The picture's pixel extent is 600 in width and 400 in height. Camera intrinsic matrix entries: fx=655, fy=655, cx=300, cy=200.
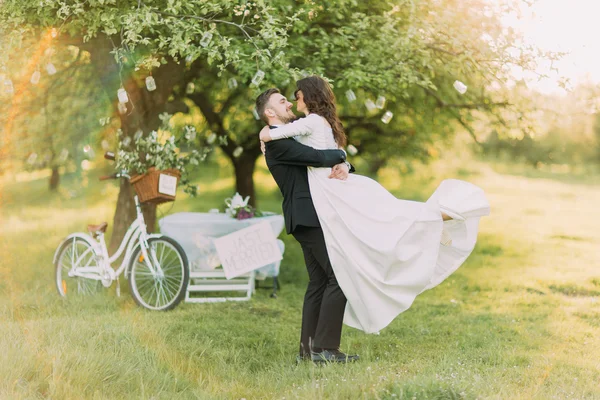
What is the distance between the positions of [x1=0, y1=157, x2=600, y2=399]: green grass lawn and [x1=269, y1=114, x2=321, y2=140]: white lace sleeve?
5.65ft

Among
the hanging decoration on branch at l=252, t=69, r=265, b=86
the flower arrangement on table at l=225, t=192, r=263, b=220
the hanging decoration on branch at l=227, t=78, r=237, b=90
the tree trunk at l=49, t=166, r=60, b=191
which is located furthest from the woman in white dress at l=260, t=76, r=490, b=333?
the tree trunk at l=49, t=166, r=60, b=191

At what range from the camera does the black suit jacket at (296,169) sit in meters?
4.86

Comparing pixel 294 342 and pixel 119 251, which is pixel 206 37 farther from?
pixel 294 342

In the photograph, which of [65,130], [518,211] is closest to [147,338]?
[65,130]

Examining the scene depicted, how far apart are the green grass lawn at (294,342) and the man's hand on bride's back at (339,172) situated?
142 cm

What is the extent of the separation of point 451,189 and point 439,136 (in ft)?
22.5

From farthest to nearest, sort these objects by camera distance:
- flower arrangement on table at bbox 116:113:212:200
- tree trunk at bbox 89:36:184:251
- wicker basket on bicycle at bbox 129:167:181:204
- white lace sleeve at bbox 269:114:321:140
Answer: tree trunk at bbox 89:36:184:251 < flower arrangement on table at bbox 116:113:212:200 < wicker basket on bicycle at bbox 129:167:181:204 < white lace sleeve at bbox 269:114:321:140

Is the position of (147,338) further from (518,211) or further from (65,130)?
(518,211)

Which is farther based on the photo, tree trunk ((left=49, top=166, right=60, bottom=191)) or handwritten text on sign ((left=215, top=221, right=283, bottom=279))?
tree trunk ((left=49, top=166, right=60, bottom=191))

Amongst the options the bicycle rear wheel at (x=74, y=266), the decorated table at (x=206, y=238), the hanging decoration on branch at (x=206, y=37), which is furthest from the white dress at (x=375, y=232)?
the bicycle rear wheel at (x=74, y=266)

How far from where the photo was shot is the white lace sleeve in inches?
190

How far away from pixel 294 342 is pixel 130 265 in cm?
205

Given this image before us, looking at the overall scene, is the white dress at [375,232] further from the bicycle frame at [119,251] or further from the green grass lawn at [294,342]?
the bicycle frame at [119,251]

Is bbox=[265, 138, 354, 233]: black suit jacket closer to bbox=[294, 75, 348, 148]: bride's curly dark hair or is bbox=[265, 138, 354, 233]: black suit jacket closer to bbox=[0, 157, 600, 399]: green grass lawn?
bbox=[294, 75, 348, 148]: bride's curly dark hair
